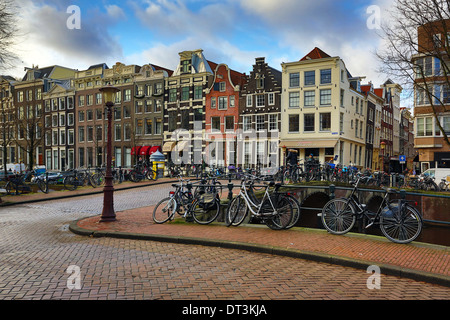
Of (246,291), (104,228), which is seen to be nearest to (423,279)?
(246,291)

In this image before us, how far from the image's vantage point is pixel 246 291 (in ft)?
15.9

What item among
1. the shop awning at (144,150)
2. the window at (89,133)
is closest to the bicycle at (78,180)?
the shop awning at (144,150)

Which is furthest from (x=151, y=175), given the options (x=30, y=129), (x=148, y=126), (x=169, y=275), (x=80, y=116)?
(x=80, y=116)

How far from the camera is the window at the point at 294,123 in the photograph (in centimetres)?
3722

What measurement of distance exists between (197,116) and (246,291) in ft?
128

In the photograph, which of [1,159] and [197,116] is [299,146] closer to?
[197,116]

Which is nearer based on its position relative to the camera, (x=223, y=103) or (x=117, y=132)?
(x=223, y=103)

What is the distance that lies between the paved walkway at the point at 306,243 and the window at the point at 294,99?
94.8ft

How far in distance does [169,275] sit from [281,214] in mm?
4067

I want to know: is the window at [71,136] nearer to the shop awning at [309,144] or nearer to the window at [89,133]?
the window at [89,133]

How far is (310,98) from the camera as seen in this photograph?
120 feet

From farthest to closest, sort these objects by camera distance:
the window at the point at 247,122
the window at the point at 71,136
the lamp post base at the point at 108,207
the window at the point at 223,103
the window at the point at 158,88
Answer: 1. the window at the point at 71,136
2. the window at the point at 158,88
3. the window at the point at 223,103
4. the window at the point at 247,122
5. the lamp post base at the point at 108,207

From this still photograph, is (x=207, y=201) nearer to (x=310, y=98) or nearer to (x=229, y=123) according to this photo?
(x=310, y=98)

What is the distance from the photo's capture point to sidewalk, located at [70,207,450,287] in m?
5.93
